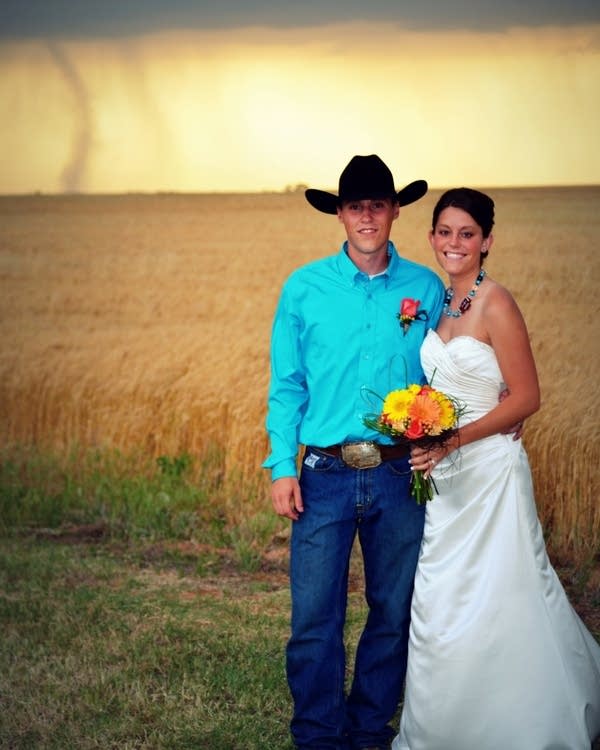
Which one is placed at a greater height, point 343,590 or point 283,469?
point 283,469

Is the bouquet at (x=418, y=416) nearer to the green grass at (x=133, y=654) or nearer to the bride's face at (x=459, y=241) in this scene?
the bride's face at (x=459, y=241)

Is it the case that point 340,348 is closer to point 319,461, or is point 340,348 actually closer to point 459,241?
point 319,461

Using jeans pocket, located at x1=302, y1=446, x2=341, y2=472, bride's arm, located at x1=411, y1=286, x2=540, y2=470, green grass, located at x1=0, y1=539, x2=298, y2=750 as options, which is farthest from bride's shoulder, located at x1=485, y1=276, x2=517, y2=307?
green grass, located at x1=0, y1=539, x2=298, y2=750

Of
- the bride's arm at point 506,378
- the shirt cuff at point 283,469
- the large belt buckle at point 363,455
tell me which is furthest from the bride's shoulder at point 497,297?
→ the shirt cuff at point 283,469

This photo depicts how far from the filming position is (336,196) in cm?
429

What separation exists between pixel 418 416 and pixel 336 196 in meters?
1.06

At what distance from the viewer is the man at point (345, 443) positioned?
13.2ft

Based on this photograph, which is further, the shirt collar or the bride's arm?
the shirt collar

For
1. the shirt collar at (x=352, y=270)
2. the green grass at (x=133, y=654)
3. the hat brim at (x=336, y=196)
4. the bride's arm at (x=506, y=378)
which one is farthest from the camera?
the green grass at (x=133, y=654)

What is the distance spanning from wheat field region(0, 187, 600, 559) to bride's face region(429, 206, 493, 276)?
121 inches

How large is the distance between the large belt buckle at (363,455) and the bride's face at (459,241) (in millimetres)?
680

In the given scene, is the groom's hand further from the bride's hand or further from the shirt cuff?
the bride's hand

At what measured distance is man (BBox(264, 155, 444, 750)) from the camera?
401 cm

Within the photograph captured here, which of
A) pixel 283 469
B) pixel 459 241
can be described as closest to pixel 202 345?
pixel 283 469
